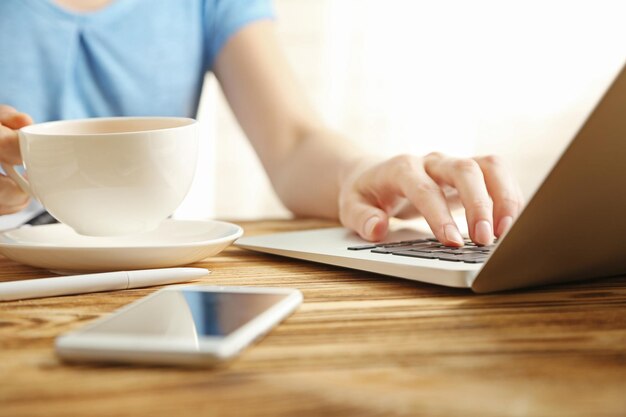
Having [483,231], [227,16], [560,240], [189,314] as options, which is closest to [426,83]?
[227,16]

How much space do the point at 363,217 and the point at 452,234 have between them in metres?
0.14

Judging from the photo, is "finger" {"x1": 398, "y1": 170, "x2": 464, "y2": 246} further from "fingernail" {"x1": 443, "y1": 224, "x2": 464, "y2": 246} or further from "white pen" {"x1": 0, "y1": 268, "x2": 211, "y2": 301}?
"white pen" {"x1": 0, "y1": 268, "x2": 211, "y2": 301}

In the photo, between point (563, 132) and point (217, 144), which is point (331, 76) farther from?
point (563, 132)

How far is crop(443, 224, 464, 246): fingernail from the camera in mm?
680

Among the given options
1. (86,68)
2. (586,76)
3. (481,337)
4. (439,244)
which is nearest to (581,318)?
(481,337)

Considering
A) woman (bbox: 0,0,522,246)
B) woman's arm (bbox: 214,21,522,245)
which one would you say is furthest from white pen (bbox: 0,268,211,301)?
woman (bbox: 0,0,522,246)

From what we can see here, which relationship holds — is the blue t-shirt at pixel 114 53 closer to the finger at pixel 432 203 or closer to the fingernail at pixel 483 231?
the finger at pixel 432 203

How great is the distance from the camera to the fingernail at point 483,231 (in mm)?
678

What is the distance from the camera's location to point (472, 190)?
71 cm

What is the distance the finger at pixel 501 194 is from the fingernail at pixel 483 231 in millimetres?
44

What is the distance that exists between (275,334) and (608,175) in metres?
0.26

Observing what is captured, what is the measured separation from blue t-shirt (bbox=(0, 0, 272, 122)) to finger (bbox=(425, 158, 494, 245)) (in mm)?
774

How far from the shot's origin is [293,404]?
0.35 metres

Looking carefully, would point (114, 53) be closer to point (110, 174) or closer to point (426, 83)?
point (110, 174)
